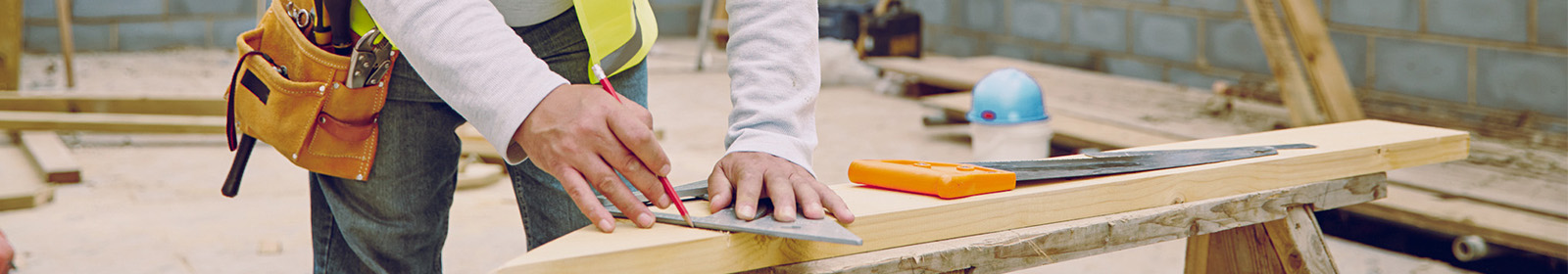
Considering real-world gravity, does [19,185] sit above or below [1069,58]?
below

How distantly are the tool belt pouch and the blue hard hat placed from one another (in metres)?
2.12

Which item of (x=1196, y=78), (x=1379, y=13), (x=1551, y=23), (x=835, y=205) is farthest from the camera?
(x=1196, y=78)

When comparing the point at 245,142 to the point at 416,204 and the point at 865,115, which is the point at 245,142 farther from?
the point at 865,115

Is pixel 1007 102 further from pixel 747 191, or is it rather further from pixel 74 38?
pixel 74 38

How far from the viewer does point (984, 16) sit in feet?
22.1

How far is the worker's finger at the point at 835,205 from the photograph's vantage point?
109 cm

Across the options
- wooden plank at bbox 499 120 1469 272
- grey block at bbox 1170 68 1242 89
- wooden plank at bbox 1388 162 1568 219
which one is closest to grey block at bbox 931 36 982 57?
grey block at bbox 1170 68 1242 89

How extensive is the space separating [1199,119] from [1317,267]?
2.64 metres

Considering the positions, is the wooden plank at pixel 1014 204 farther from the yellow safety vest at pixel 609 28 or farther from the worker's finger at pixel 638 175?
the yellow safety vest at pixel 609 28

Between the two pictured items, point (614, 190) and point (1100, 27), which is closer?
point (614, 190)

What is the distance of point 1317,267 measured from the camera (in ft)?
5.18

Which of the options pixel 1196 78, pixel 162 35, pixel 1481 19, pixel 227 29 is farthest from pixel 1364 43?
→ pixel 162 35

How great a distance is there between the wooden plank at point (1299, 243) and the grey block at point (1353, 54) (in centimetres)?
313

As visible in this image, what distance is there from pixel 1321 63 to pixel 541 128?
2746 millimetres
